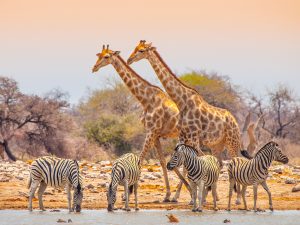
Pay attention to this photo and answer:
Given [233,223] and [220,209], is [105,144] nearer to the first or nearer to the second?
[220,209]

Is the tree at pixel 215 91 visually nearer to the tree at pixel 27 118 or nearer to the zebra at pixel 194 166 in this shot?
the tree at pixel 27 118

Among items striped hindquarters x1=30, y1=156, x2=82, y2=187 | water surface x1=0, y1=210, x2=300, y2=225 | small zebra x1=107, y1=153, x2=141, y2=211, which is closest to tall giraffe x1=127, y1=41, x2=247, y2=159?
small zebra x1=107, y1=153, x2=141, y2=211

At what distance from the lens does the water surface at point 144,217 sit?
1812cm

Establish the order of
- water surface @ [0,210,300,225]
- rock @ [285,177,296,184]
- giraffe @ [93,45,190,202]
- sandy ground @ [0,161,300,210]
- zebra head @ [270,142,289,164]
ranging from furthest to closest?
rock @ [285,177,296,184], giraffe @ [93,45,190,202], sandy ground @ [0,161,300,210], zebra head @ [270,142,289,164], water surface @ [0,210,300,225]

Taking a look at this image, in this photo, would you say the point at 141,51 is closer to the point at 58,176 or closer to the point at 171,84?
the point at 171,84

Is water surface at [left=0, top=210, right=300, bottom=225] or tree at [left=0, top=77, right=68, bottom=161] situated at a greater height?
tree at [left=0, top=77, right=68, bottom=161]

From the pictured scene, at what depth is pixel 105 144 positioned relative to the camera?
4047 cm

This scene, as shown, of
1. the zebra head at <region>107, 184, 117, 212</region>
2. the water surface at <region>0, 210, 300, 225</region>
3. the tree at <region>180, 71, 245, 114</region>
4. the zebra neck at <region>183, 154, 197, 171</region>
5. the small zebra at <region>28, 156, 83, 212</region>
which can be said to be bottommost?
the water surface at <region>0, 210, 300, 225</region>

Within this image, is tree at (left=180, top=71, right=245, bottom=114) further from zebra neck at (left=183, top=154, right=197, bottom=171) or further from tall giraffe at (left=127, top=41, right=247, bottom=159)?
zebra neck at (left=183, top=154, right=197, bottom=171)

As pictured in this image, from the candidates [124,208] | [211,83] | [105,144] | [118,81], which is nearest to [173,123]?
[124,208]

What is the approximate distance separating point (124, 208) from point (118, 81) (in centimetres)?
3795

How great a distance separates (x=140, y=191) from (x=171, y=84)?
2884 mm

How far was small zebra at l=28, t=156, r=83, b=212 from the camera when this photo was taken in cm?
1944

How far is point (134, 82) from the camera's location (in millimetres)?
23188
